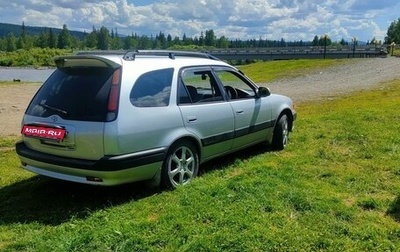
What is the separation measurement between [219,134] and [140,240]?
7.86 ft

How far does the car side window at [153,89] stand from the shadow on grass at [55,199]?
3.45ft

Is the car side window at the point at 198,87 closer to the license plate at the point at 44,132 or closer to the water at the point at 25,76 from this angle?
the license plate at the point at 44,132

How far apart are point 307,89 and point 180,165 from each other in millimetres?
16768

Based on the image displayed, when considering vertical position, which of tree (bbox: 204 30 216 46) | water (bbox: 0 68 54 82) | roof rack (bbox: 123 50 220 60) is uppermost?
tree (bbox: 204 30 216 46)

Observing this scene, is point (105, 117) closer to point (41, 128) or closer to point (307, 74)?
point (41, 128)

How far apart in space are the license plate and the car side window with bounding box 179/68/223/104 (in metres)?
1.48

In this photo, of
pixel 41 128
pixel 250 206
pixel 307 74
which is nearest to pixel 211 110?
pixel 250 206

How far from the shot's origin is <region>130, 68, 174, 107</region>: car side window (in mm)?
4609

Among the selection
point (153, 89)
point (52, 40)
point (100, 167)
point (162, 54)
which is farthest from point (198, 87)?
point (52, 40)

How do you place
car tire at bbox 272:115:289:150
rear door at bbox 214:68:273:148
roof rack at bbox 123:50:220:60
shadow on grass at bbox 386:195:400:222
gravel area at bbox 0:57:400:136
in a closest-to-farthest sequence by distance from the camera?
1. shadow on grass at bbox 386:195:400:222
2. roof rack at bbox 123:50:220:60
3. rear door at bbox 214:68:273:148
4. car tire at bbox 272:115:289:150
5. gravel area at bbox 0:57:400:136

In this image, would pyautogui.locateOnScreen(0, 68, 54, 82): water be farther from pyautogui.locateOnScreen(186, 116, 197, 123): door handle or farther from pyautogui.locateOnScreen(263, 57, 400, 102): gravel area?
pyautogui.locateOnScreen(186, 116, 197, 123): door handle

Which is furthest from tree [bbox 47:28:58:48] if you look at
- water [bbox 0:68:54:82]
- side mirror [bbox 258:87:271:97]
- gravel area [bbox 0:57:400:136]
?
side mirror [bbox 258:87:271:97]

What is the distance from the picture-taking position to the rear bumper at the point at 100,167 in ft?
14.3

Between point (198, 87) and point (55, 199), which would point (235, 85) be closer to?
point (198, 87)
